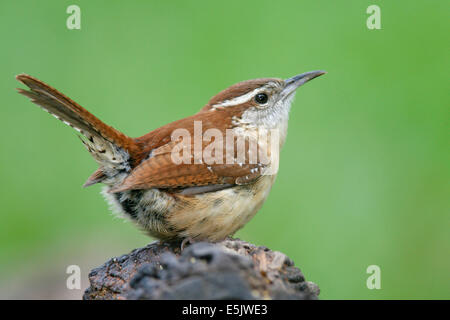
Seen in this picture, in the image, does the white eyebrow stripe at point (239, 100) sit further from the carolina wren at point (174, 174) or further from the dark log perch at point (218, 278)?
the dark log perch at point (218, 278)

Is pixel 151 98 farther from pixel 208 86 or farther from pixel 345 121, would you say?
pixel 345 121

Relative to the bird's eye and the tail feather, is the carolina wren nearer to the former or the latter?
the tail feather

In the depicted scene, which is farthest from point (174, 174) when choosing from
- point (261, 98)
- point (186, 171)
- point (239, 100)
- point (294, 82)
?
point (294, 82)

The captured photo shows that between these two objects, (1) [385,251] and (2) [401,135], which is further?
(2) [401,135]

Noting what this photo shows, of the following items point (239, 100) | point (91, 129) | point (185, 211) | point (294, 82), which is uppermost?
point (294, 82)

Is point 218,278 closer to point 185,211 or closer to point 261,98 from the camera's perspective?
point 185,211

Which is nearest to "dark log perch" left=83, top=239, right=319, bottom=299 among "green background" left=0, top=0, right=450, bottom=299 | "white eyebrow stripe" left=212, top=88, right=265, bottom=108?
"white eyebrow stripe" left=212, top=88, right=265, bottom=108
